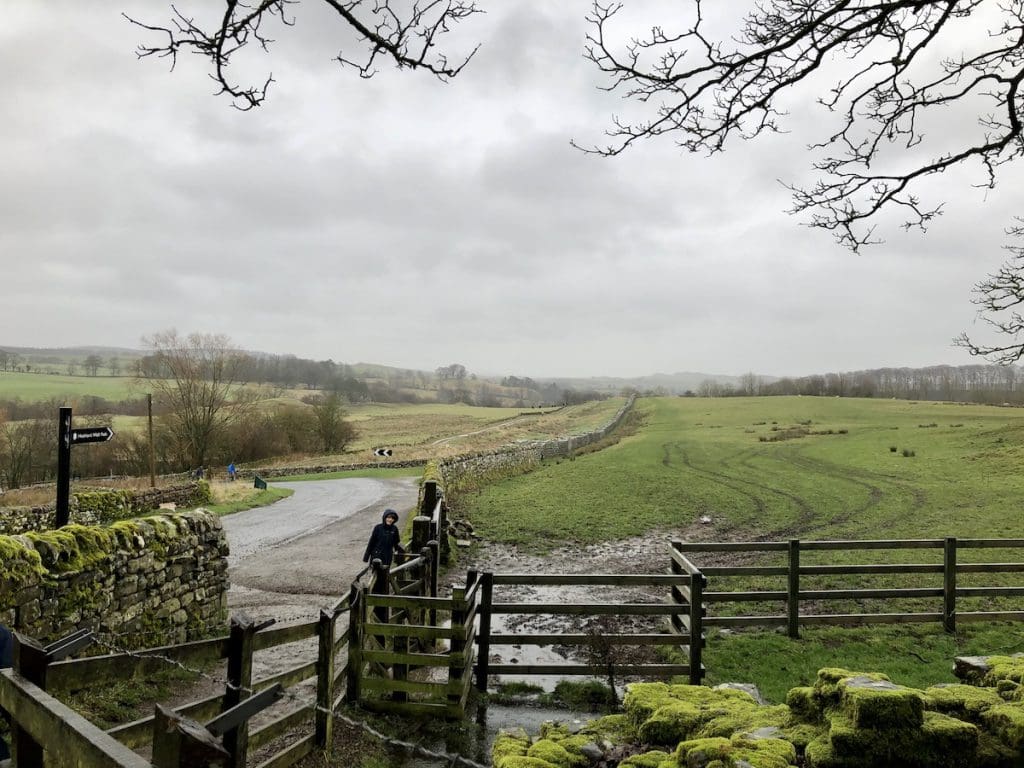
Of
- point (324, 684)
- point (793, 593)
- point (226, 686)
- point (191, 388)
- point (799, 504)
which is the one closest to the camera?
point (226, 686)

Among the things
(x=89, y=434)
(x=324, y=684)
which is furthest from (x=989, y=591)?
(x=89, y=434)

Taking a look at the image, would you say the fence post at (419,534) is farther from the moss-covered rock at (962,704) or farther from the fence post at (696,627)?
the moss-covered rock at (962,704)

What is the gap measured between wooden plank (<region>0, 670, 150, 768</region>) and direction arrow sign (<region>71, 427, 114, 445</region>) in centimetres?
749

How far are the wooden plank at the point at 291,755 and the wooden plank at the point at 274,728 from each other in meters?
0.16

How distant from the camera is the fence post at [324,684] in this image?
5.56 metres

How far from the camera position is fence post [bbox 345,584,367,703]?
645 cm

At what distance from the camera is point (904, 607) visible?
36.0 feet

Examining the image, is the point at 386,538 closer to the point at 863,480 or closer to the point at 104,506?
the point at 104,506

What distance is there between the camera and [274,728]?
481cm

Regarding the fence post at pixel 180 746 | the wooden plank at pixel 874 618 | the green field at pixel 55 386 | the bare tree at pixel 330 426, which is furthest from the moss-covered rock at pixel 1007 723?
the green field at pixel 55 386

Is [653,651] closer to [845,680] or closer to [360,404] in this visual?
[845,680]

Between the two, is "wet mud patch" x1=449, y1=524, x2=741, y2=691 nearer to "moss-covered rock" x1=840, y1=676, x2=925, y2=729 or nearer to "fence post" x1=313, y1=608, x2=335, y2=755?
"fence post" x1=313, y1=608, x2=335, y2=755

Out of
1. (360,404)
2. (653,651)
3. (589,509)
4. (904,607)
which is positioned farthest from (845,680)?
(360,404)

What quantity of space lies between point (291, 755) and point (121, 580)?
397 centimetres
